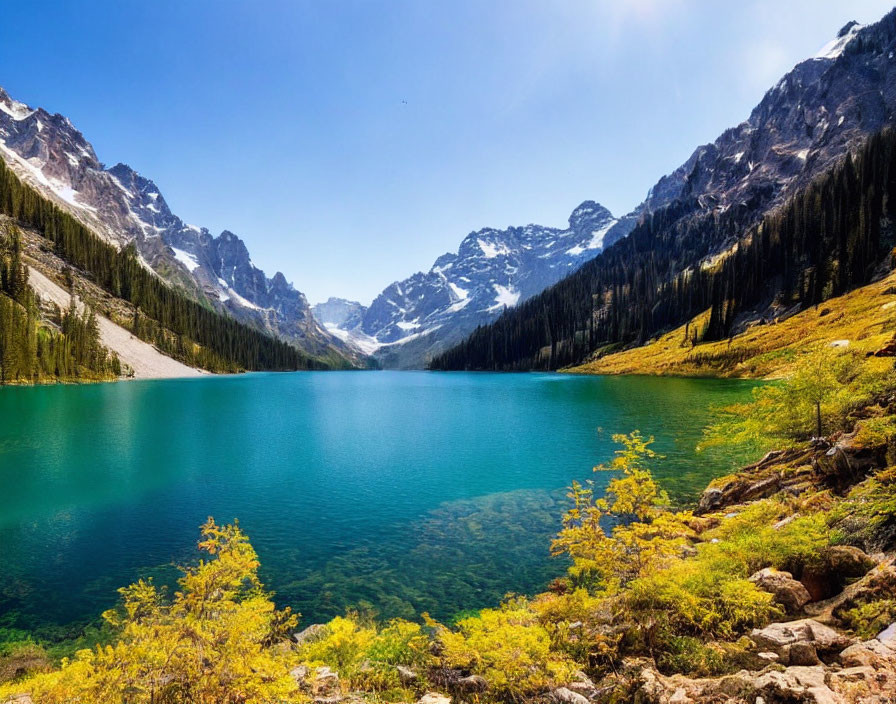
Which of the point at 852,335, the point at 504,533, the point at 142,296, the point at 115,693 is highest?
the point at 142,296

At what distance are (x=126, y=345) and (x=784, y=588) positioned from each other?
615 ft

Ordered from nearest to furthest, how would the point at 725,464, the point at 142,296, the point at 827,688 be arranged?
the point at 827,688 → the point at 725,464 → the point at 142,296

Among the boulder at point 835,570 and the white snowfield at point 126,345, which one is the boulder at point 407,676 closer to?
the boulder at point 835,570

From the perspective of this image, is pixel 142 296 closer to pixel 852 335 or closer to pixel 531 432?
pixel 531 432

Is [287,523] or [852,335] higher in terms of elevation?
[852,335]

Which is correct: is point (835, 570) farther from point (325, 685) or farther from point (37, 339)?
point (37, 339)

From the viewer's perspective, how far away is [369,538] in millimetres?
21859

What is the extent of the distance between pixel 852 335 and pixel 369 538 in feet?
286

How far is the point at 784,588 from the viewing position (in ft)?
32.4

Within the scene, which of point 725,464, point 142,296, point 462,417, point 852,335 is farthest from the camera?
point 142,296

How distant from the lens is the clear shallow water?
57.1 feet

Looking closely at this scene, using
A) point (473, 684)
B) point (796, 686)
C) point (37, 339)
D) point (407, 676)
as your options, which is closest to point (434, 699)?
point (473, 684)

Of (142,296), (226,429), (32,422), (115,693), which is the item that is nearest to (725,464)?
(115,693)

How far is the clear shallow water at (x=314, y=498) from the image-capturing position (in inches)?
685
